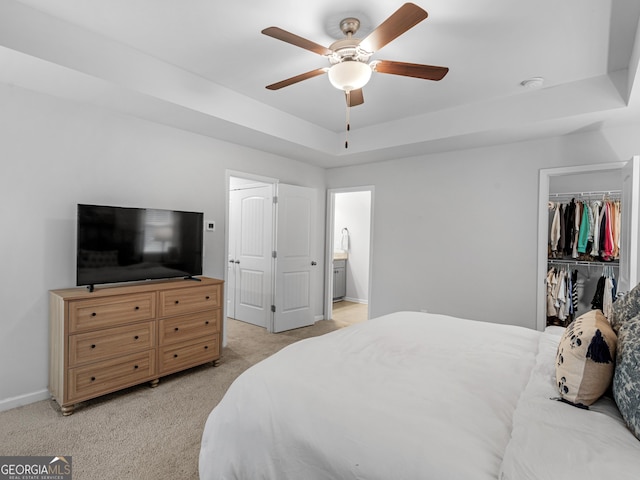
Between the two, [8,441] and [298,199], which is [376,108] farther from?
[8,441]

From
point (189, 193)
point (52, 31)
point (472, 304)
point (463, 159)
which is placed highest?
point (52, 31)

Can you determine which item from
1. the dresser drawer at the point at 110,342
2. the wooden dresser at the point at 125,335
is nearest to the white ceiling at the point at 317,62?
the wooden dresser at the point at 125,335

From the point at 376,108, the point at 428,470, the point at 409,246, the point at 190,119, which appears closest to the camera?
the point at 428,470

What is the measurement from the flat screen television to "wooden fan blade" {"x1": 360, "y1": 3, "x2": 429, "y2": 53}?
2277 mm

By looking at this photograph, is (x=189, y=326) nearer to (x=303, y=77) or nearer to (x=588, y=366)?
(x=303, y=77)

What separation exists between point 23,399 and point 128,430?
104 cm

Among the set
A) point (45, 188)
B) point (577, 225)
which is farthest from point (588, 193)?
point (45, 188)

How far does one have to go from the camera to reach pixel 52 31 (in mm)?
2211

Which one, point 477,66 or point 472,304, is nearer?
point 477,66

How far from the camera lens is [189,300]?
317 centimetres

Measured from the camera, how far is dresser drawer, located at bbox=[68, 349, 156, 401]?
2.49 metres

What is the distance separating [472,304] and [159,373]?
335cm

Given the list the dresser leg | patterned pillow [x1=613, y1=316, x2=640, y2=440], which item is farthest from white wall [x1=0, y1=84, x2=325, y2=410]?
patterned pillow [x1=613, y1=316, x2=640, y2=440]

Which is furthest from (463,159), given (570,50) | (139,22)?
(139,22)
